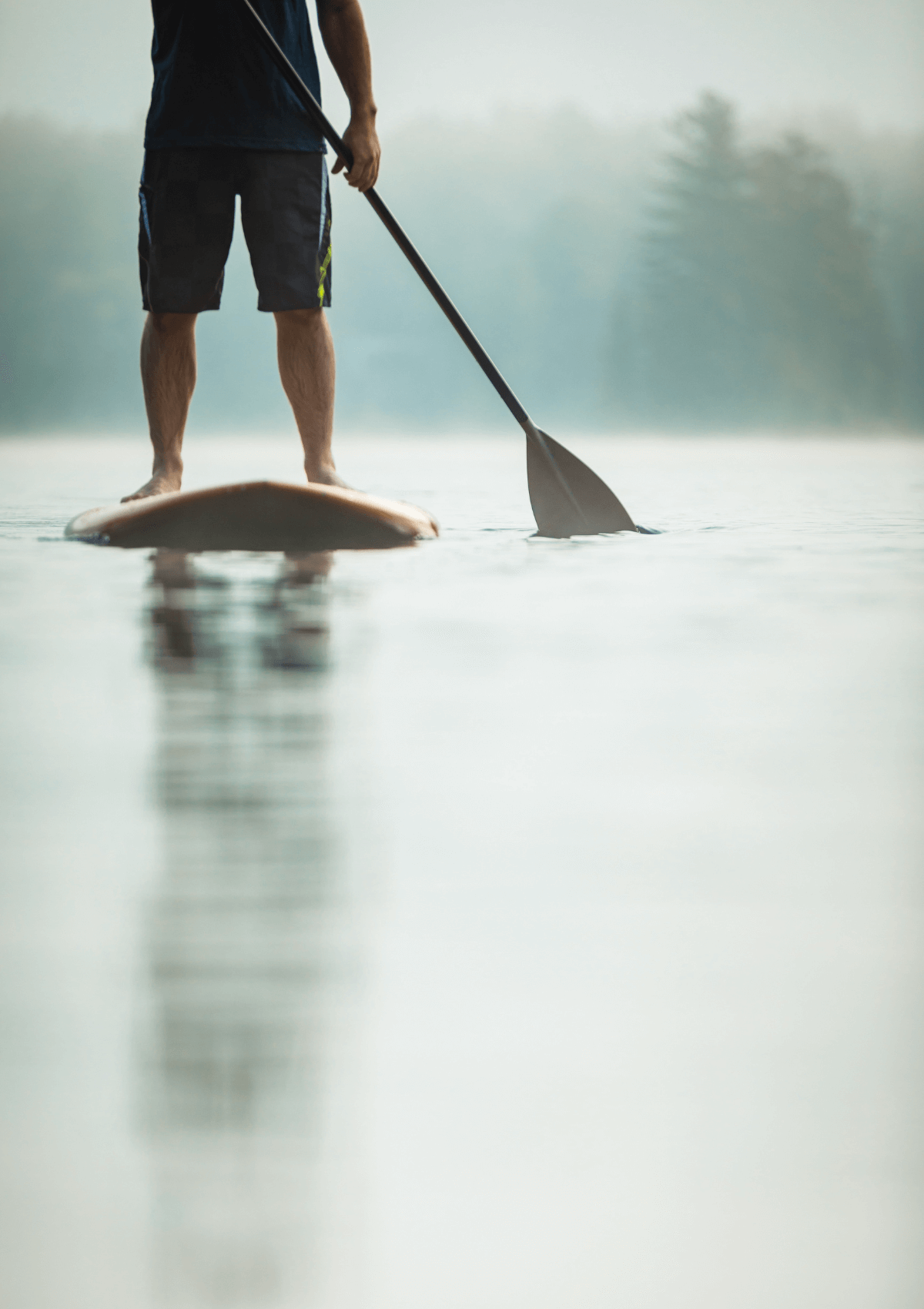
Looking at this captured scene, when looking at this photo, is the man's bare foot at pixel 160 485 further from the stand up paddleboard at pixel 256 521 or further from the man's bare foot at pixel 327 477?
the man's bare foot at pixel 327 477

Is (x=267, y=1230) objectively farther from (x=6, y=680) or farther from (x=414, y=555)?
(x=414, y=555)

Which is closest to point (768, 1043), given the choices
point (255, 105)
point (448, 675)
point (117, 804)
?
point (117, 804)

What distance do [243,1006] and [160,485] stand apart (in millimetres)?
1449

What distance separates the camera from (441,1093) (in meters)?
0.32

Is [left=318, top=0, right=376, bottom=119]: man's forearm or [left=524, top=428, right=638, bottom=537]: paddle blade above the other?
[left=318, top=0, right=376, bottom=119]: man's forearm

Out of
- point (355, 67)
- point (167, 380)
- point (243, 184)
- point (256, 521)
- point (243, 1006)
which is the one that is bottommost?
point (243, 1006)

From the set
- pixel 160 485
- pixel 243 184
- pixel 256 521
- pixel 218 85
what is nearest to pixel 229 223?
pixel 243 184

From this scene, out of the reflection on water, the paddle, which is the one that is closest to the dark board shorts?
the paddle

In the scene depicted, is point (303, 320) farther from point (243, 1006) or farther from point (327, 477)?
point (243, 1006)

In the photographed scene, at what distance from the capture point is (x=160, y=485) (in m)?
1.75

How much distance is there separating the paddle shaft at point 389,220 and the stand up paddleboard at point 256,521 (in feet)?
0.88

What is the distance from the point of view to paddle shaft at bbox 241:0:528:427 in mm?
1613

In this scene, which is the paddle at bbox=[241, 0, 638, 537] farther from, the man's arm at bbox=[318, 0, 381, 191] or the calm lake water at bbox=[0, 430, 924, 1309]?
the calm lake water at bbox=[0, 430, 924, 1309]

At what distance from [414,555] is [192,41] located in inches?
25.9
